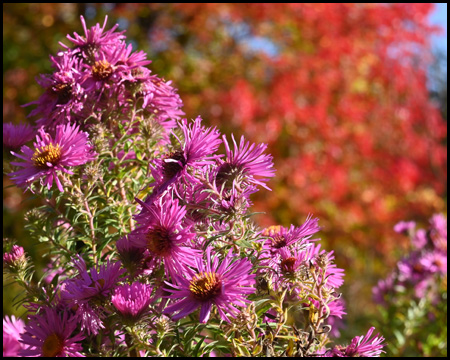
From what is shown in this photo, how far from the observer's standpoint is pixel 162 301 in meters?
0.89

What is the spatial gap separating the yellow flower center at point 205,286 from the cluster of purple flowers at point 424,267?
4.64 ft

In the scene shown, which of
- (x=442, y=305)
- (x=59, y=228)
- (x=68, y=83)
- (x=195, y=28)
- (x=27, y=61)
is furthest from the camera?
(x=195, y=28)

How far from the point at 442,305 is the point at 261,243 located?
1.36 m

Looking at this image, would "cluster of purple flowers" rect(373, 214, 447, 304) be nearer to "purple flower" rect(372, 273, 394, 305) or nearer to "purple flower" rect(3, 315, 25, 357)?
"purple flower" rect(372, 273, 394, 305)

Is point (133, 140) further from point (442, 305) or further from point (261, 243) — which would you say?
point (442, 305)

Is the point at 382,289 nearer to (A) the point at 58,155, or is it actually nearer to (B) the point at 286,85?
(A) the point at 58,155

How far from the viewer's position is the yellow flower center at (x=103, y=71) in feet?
3.40

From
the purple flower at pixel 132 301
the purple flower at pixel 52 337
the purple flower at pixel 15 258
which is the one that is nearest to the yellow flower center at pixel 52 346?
the purple flower at pixel 52 337

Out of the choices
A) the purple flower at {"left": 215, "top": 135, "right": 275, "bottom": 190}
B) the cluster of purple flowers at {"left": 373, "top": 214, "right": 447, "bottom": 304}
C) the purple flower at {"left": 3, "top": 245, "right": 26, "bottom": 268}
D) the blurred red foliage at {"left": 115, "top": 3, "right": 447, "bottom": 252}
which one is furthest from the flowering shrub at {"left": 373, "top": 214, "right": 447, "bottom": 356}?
the blurred red foliage at {"left": 115, "top": 3, "right": 447, "bottom": 252}

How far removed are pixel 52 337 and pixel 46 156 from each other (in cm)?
31

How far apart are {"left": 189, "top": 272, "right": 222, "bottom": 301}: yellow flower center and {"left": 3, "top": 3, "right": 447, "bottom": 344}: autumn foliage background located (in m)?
3.29

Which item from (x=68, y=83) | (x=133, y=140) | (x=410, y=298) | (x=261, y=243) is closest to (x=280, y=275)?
(x=261, y=243)

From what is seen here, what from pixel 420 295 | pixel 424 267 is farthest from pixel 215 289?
pixel 420 295

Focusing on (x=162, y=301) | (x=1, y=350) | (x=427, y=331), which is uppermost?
(x=427, y=331)
